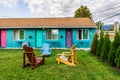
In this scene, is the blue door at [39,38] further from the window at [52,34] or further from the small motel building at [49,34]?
the window at [52,34]

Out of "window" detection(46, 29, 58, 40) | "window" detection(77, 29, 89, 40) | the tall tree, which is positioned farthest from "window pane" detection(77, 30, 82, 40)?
the tall tree

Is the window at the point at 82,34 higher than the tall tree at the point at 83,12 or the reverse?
the reverse

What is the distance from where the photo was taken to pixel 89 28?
755 inches

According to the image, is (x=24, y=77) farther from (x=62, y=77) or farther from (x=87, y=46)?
(x=87, y=46)

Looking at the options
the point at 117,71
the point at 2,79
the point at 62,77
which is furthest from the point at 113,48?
the point at 2,79

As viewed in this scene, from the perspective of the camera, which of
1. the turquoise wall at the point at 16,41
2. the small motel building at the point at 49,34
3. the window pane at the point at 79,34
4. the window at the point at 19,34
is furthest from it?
the window at the point at 19,34

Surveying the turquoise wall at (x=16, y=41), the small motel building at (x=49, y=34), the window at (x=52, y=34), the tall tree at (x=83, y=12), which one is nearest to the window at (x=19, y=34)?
the small motel building at (x=49, y=34)

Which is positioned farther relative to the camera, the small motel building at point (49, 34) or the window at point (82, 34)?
the window at point (82, 34)

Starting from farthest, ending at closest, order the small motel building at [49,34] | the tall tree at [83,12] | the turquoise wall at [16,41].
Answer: the tall tree at [83,12]
the turquoise wall at [16,41]
the small motel building at [49,34]

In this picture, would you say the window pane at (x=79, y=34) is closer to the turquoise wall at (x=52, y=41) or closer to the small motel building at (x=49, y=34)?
the small motel building at (x=49, y=34)

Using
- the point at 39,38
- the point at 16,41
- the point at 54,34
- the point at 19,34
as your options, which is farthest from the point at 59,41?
the point at 16,41

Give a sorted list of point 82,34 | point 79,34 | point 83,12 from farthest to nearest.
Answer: point 83,12, point 79,34, point 82,34

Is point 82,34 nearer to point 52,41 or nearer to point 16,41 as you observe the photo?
point 52,41

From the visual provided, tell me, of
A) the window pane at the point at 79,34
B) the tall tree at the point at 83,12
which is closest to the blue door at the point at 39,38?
the window pane at the point at 79,34
